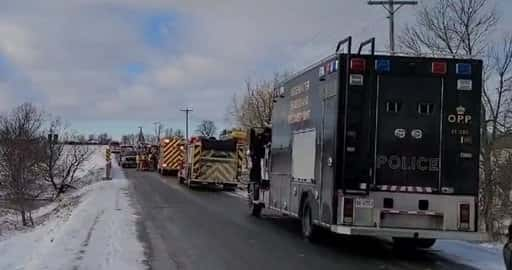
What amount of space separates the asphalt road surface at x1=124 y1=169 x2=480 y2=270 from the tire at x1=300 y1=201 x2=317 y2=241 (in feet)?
0.60

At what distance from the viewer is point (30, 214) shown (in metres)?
36.0

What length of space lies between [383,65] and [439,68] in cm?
98

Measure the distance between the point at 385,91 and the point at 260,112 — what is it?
2207 inches

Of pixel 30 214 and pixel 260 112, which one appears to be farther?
pixel 260 112

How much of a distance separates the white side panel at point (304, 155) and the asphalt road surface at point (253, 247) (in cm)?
136

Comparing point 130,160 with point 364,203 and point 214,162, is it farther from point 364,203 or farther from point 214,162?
point 364,203

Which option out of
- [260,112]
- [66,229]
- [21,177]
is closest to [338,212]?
[66,229]

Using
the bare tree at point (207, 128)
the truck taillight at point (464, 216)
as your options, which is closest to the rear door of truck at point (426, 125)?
the truck taillight at point (464, 216)

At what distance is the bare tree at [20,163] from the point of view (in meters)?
37.7

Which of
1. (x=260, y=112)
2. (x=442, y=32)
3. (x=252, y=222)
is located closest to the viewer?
(x=252, y=222)

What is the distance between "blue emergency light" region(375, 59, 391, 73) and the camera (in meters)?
12.9

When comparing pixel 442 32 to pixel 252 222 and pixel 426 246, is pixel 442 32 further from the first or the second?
pixel 426 246

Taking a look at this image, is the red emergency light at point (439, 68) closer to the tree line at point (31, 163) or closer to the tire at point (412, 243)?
the tire at point (412, 243)

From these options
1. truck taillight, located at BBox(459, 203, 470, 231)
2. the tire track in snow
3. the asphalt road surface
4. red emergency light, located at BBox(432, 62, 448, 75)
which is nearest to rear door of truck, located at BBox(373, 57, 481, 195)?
red emergency light, located at BBox(432, 62, 448, 75)
